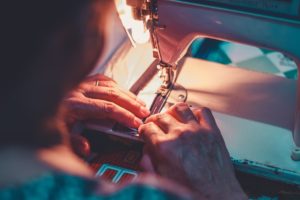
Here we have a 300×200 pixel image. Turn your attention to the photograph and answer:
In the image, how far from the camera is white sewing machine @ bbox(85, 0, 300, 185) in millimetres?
986

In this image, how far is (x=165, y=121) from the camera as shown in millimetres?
1036

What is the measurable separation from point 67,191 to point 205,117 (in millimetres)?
613

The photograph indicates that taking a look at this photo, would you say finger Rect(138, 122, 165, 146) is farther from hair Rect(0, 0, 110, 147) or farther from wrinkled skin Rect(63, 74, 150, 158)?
hair Rect(0, 0, 110, 147)

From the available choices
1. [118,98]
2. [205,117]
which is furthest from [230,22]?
[118,98]

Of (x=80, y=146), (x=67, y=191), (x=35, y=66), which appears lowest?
(x=80, y=146)

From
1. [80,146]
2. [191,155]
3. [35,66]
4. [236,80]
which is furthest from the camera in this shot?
[236,80]

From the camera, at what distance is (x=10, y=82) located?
1.63ft

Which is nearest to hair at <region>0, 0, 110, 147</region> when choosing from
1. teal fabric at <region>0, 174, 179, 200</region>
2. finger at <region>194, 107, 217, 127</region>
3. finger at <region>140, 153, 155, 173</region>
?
teal fabric at <region>0, 174, 179, 200</region>

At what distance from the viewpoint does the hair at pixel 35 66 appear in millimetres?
471

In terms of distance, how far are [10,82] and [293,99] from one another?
924 mm

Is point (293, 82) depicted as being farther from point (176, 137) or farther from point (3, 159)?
point (3, 159)

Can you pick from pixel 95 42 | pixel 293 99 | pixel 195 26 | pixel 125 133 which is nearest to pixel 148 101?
pixel 125 133

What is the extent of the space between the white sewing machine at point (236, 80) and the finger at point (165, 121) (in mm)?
79

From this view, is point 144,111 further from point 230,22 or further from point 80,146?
point 230,22
